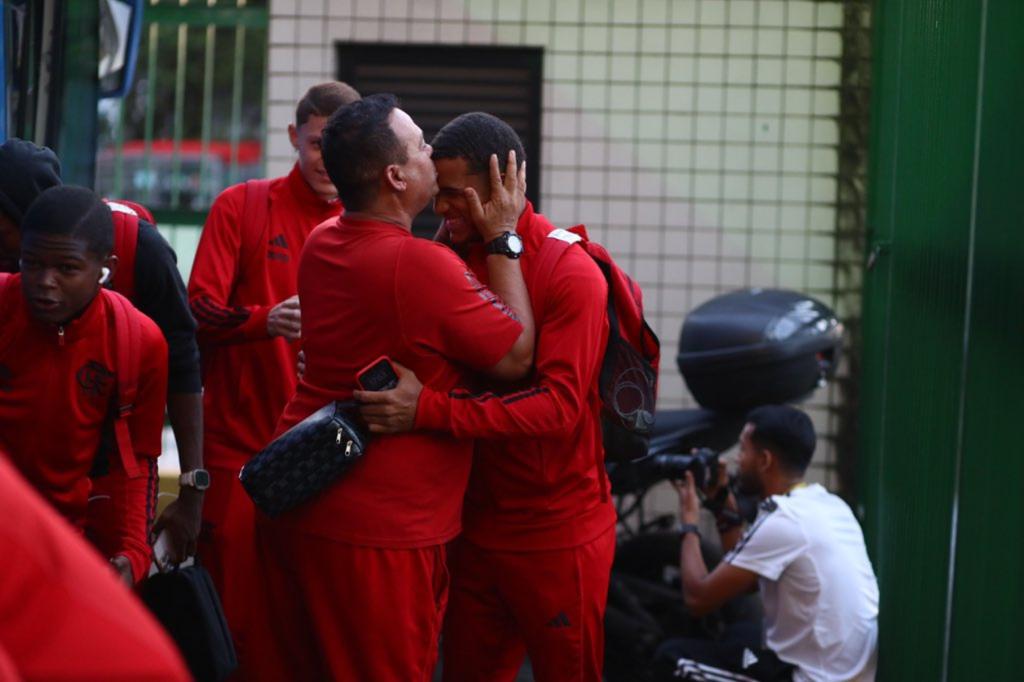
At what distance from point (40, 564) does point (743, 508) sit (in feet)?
18.0

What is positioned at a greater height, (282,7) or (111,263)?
(282,7)

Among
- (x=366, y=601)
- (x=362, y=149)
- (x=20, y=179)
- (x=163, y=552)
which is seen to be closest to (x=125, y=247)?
(x=20, y=179)

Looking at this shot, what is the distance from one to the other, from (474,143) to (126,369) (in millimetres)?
999

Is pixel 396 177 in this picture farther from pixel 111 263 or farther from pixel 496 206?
pixel 111 263

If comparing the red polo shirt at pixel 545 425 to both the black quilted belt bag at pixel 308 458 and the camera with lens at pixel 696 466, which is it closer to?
the black quilted belt bag at pixel 308 458

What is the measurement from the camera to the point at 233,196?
15.9 ft

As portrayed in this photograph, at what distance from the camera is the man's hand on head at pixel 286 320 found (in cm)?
446

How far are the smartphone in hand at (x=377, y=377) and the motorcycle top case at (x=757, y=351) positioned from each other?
324 centimetres

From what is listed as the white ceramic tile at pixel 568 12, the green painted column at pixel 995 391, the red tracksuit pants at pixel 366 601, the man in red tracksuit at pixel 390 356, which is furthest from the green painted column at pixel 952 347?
the white ceramic tile at pixel 568 12

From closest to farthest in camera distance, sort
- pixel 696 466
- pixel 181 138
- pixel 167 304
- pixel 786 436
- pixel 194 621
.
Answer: pixel 194 621 → pixel 167 304 → pixel 786 436 → pixel 696 466 → pixel 181 138

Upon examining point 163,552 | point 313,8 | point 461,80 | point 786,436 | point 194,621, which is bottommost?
point 194,621

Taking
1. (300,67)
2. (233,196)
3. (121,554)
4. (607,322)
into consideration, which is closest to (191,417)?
(121,554)

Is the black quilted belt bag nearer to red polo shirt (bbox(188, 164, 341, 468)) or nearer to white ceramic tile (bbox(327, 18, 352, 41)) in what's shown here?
red polo shirt (bbox(188, 164, 341, 468))

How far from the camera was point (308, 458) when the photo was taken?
3447mm
